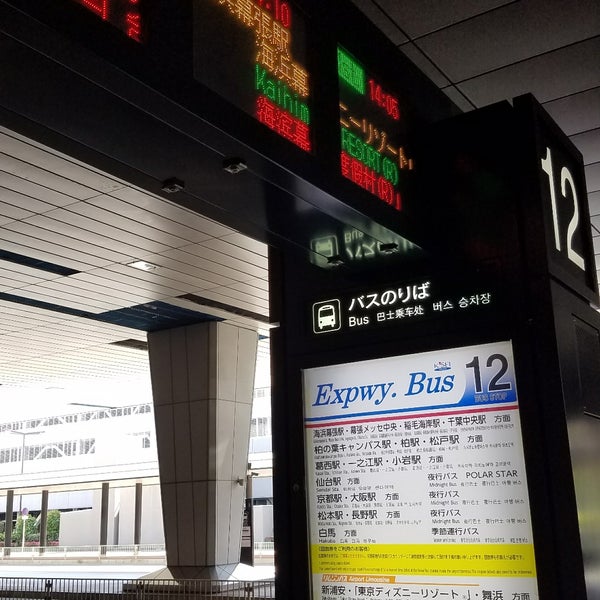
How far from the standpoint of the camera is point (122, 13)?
6.61 feet

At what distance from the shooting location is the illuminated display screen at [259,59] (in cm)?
230

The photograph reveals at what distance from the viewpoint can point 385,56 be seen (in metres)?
3.61

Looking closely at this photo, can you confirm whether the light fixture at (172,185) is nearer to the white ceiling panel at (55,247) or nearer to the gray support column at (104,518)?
the white ceiling panel at (55,247)

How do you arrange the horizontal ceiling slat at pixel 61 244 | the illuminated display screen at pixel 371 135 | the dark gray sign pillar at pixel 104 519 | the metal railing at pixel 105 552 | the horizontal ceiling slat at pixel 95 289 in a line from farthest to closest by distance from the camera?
the dark gray sign pillar at pixel 104 519 < the metal railing at pixel 105 552 < the horizontal ceiling slat at pixel 95 289 < the horizontal ceiling slat at pixel 61 244 < the illuminated display screen at pixel 371 135

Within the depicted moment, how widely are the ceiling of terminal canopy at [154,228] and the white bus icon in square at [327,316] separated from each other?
1.41m

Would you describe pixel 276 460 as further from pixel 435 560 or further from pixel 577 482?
pixel 577 482

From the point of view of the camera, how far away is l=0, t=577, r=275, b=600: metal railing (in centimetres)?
837

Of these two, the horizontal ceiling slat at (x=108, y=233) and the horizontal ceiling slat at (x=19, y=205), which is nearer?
the horizontal ceiling slat at (x=19, y=205)

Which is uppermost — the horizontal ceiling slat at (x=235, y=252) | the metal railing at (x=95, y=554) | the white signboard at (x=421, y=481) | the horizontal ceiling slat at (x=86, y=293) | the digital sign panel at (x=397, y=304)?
the horizontal ceiling slat at (x=235, y=252)

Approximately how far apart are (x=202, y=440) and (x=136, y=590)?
332cm

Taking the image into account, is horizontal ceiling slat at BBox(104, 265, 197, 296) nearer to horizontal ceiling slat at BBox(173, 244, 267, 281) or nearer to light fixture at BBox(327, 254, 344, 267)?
horizontal ceiling slat at BBox(173, 244, 267, 281)

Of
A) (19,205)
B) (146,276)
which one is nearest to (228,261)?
(146,276)

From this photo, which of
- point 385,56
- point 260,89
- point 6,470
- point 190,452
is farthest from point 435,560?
point 6,470

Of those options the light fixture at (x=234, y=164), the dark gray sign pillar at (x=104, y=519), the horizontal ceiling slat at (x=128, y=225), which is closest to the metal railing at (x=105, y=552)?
Answer: the dark gray sign pillar at (x=104, y=519)
